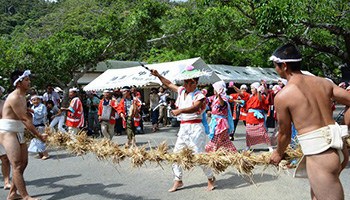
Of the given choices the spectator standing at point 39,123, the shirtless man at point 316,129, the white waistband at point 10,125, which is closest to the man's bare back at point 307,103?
the shirtless man at point 316,129

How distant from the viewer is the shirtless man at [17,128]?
4.23 metres

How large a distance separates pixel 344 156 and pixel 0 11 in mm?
63635

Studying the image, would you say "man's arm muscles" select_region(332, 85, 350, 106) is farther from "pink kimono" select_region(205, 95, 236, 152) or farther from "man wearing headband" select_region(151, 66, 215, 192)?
"pink kimono" select_region(205, 95, 236, 152)

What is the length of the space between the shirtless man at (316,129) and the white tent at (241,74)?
13006 mm

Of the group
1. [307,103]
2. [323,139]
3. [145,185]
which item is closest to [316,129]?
[323,139]

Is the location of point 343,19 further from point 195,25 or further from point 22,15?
point 22,15

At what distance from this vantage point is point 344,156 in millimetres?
2592

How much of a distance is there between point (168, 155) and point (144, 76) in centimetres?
1003

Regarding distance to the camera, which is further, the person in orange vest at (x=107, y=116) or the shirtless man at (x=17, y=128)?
the person in orange vest at (x=107, y=116)

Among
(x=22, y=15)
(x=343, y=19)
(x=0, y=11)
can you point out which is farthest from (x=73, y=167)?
(x=0, y=11)

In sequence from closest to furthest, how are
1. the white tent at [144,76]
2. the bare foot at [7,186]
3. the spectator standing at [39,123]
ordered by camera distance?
the bare foot at [7,186] < the spectator standing at [39,123] < the white tent at [144,76]

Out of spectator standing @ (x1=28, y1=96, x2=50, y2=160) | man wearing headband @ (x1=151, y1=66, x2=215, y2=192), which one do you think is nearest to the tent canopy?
spectator standing @ (x1=28, y1=96, x2=50, y2=160)

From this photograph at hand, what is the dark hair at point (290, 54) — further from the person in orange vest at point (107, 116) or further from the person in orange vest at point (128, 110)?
the person in orange vest at point (107, 116)

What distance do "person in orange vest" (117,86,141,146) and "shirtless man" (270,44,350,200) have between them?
6.09 meters
